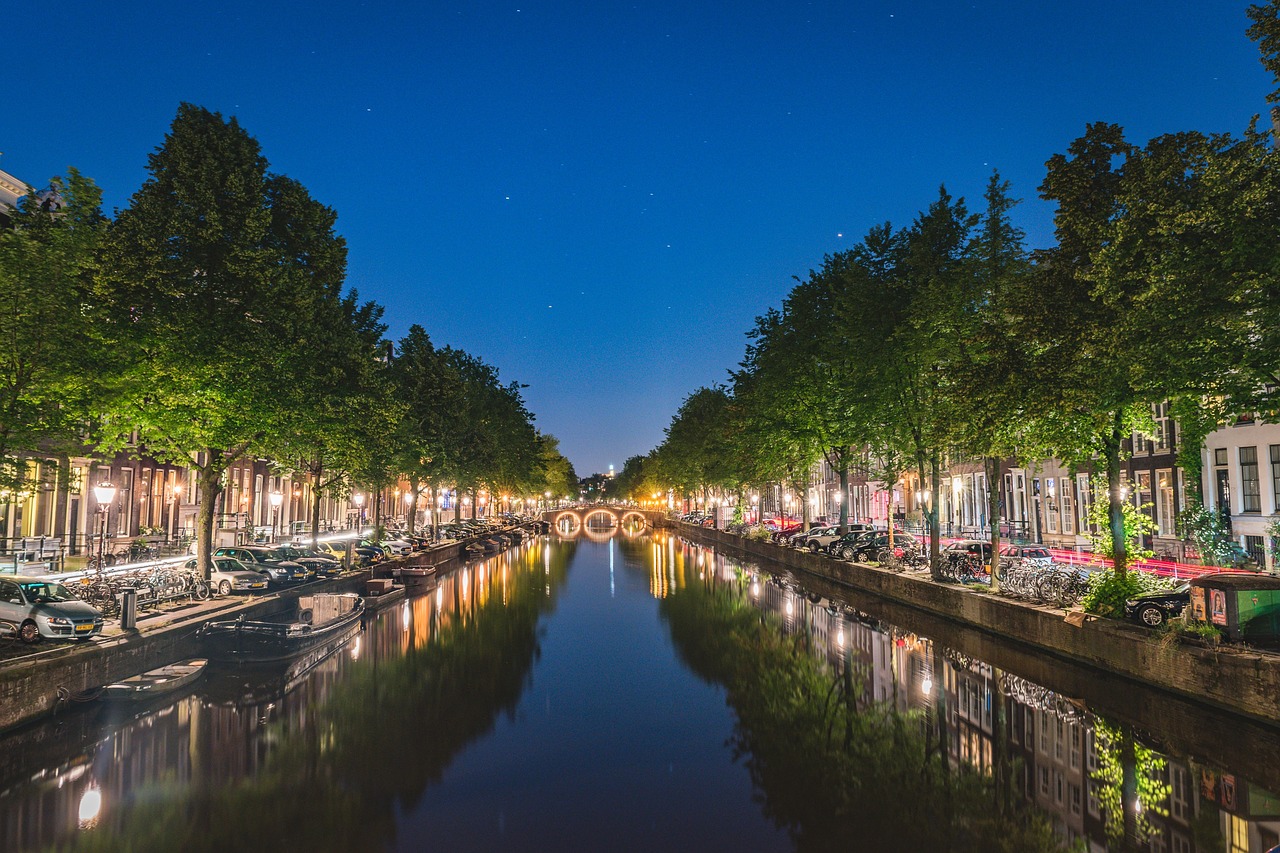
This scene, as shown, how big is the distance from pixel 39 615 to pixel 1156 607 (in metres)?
26.6

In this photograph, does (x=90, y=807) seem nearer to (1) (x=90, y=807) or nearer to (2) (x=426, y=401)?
(1) (x=90, y=807)

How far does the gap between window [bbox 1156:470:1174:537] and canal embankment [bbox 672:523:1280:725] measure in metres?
16.5

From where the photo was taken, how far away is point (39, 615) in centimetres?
1844

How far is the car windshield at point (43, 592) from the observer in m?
19.0

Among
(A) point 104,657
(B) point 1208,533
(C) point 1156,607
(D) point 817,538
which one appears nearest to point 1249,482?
(B) point 1208,533

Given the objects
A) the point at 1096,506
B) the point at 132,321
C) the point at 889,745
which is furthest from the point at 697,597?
the point at 132,321

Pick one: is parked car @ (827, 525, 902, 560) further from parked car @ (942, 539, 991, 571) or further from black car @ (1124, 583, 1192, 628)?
black car @ (1124, 583, 1192, 628)

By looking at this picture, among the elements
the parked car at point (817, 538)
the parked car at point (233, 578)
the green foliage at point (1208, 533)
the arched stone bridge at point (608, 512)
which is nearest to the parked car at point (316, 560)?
the parked car at point (233, 578)

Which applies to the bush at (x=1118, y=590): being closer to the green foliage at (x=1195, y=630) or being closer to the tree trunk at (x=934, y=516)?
the green foliage at (x=1195, y=630)

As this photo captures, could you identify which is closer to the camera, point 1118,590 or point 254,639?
point 1118,590

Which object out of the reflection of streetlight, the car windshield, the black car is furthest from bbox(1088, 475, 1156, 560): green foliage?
the car windshield

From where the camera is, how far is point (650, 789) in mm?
14031

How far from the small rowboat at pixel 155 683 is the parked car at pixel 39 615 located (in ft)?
5.44

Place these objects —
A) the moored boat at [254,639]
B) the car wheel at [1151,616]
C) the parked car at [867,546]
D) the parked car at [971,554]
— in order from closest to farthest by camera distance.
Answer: the car wheel at [1151,616], the moored boat at [254,639], the parked car at [971,554], the parked car at [867,546]
